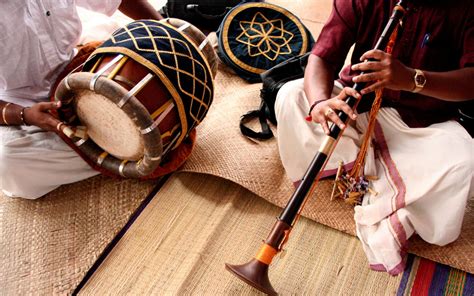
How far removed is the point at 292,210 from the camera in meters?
1.27

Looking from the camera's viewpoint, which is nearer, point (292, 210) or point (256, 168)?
point (292, 210)

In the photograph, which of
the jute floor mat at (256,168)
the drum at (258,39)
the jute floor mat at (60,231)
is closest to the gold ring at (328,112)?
the jute floor mat at (256,168)

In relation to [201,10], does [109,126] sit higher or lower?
higher

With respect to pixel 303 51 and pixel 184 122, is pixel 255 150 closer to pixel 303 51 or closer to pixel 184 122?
pixel 184 122

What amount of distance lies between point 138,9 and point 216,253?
3.46 ft

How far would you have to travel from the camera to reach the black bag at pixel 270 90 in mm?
1944

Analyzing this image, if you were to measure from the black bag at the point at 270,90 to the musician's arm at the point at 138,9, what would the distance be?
21.2 inches

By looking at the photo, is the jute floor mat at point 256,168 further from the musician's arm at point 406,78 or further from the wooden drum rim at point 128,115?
the musician's arm at point 406,78

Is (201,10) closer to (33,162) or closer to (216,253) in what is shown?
(33,162)

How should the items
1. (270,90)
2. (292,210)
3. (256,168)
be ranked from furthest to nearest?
1. (270,90)
2. (256,168)
3. (292,210)

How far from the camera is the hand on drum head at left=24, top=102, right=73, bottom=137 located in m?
1.56

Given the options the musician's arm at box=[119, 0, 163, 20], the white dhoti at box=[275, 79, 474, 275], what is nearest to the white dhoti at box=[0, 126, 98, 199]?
the musician's arm at box=[119, 0, 163, 20]

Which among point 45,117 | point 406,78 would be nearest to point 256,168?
point 406,78

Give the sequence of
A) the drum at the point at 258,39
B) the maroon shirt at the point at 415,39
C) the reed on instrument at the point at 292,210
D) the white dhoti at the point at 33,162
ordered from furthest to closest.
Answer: the drum at the point at 258,39 → the white dhoti at the point at 33,162 → the maroon shirt at the point at 415,39 → the reed on instrument at the point at 292,210
